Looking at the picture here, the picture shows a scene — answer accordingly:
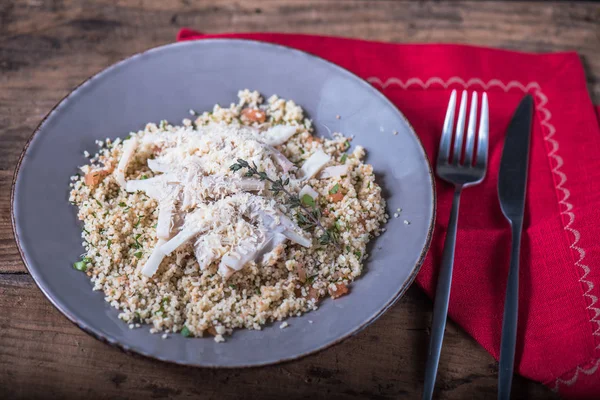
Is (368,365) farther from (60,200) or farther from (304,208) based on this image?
(60,200)

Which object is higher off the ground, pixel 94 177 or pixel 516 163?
pixel 516 163

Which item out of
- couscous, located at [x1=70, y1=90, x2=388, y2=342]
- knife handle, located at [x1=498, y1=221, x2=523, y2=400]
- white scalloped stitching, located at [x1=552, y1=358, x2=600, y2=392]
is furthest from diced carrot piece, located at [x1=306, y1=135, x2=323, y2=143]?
white scalloped stitching, located at [x1=552, y1=358, x2=600, y2=392]

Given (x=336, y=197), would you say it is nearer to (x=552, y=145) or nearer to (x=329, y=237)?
(x=329, y=237)

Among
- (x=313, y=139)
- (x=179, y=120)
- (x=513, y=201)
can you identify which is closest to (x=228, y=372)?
(x=313, y=139)

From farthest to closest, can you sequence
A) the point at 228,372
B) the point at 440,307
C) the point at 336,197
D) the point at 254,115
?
the point at 254,115, the point at 336,197, the point at 440,307, the point at 228,372

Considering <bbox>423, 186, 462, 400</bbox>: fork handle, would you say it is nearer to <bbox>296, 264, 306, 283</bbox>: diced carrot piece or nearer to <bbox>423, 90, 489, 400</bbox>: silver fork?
<bbox>423, 90, 489, 400</bbox>: silver fork

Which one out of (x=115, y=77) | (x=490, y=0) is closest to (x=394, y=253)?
(x=115, y=77)
